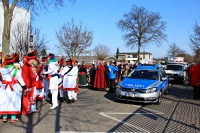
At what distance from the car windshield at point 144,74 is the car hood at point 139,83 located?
0.54 metres

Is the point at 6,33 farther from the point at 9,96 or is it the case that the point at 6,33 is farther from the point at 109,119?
the point at 109,119

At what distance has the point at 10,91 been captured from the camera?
262 inches

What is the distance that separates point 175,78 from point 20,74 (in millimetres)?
17303

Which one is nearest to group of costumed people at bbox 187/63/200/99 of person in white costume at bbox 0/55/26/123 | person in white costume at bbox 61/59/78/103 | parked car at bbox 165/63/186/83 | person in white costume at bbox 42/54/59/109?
person in white costume at bbox 61/59/78/103

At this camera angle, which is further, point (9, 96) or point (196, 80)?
point (196, 80)

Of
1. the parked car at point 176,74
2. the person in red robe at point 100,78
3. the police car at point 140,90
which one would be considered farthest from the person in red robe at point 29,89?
the parked car at point 176,74

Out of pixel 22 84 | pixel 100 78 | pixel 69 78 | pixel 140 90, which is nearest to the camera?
pixel 22 84

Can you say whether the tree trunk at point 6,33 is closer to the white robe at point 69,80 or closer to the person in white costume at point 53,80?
the person in white costume at point 53,80

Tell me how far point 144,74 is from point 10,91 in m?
6.55

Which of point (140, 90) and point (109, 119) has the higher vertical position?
point (140, 90)

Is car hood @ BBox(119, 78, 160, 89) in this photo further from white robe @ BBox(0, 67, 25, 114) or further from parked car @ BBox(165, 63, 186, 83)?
parked car @ BBox(165, 63, 186, 83)

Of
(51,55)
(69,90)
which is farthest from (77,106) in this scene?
(51,55)

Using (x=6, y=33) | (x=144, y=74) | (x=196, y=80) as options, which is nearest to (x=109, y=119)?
(x=144, y=74)

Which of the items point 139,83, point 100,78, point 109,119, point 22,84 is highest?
point 22,84
